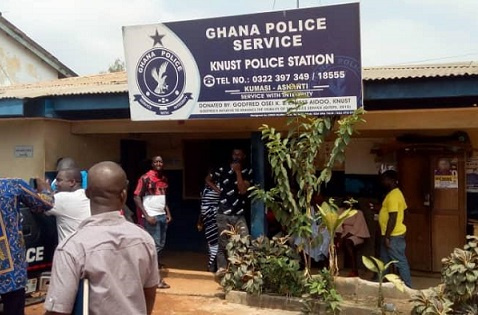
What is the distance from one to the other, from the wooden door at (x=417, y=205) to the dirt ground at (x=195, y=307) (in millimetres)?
2667

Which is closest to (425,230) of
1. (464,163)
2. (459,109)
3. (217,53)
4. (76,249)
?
(464,163)

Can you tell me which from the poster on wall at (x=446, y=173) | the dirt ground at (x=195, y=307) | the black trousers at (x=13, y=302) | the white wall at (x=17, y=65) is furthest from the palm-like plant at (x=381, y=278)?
the white wall at (x=17, y=65)

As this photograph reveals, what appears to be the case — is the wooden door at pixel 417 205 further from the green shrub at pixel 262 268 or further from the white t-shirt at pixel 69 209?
the white t-shirt at pixel 69 209

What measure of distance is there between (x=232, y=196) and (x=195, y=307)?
1538 mm

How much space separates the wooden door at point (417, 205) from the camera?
775 centimetres

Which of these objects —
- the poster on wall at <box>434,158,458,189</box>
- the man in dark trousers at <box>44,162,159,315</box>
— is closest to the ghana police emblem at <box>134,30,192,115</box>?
the poster on wall at <box>434,158,458,189</box>

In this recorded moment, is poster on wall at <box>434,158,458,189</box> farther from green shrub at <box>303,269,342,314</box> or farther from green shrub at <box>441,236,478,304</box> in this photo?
green shrub at <box>303,269,342,314</box>

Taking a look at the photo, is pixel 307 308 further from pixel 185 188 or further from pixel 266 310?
pixel 185 188

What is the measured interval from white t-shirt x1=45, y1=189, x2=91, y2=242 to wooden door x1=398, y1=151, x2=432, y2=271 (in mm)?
4782

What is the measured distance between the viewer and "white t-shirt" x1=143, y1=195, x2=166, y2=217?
7.16 meters

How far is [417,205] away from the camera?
786cm

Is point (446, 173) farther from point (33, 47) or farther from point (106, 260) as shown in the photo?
point (33, 47)

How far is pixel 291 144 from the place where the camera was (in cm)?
604

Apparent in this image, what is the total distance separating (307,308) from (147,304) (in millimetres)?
3758
